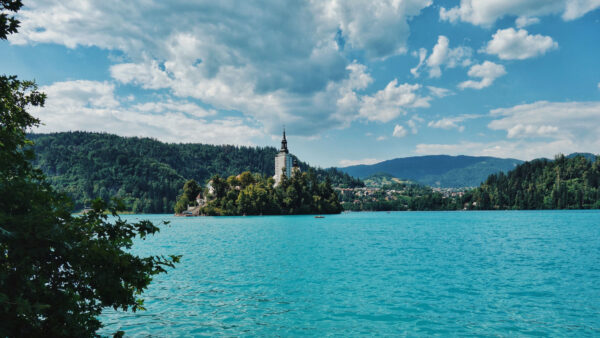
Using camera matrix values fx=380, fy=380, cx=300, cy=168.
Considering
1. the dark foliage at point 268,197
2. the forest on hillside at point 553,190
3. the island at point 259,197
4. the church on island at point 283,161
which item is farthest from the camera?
the church on island at point 283,161

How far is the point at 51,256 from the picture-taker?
7.28 metres

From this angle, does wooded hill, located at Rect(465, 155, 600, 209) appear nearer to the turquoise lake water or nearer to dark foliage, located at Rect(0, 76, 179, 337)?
the turquoise lake water

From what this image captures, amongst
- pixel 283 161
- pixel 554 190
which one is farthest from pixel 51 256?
pixel 554 190

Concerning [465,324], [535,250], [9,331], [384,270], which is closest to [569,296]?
[465,324]

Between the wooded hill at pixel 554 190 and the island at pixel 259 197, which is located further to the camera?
the wooded hill at pixel 554 190

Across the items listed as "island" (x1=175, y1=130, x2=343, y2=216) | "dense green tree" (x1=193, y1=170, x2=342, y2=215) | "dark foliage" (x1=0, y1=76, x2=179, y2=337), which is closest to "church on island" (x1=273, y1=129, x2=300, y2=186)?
"island" (x1=175, y1=130, x2=343, y2=216)

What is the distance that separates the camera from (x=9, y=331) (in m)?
6.07

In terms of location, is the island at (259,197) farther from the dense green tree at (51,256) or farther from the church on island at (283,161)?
the dense green tree at (51,256)

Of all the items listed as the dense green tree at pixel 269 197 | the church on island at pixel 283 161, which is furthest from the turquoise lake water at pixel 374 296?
the church on island at pixel 283 161

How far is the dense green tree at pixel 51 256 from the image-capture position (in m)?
6.40

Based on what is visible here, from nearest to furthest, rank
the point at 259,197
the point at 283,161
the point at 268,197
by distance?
the point at 259,197 → the point at 268,197 → the point at 283,161

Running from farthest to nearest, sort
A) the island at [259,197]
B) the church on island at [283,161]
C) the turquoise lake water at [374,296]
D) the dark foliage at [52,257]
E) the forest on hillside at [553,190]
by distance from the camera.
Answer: the church on island at [283,161] < the forest on hillside at [553,190] < the island at [259,197] < the turquoise lake water at [374,296] < the dark foliage at [52,257]

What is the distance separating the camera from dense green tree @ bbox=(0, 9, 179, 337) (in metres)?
6.40

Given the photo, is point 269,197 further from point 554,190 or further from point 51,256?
point 51,256
